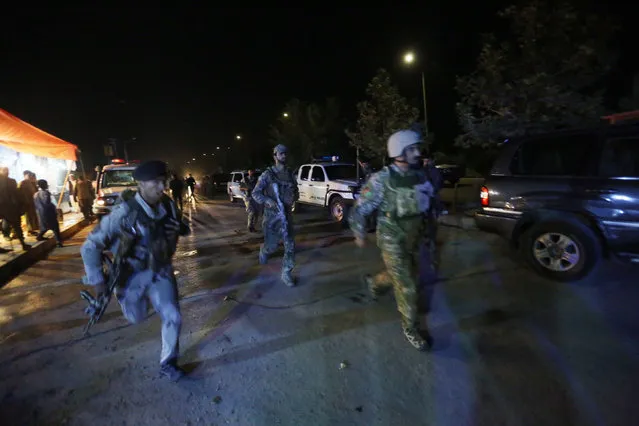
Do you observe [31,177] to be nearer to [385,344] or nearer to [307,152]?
[385,344]

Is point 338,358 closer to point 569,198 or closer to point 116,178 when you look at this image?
point 569,198

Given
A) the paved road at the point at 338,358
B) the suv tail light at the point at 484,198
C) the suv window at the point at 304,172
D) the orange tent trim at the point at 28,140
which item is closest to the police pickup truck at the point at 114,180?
the orange tent trim at the point at 28,140

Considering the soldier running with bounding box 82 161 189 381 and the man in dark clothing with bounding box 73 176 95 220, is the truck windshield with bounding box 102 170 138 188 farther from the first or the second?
the soldier running with bounding box 82 161 189 381

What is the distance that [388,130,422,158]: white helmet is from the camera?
122 inches

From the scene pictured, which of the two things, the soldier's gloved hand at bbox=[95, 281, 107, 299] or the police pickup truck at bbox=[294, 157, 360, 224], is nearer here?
the soldier's gloved hand at bbox=[95, 281, 107, 299]

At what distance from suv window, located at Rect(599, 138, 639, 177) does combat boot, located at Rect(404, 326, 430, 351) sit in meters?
3.11

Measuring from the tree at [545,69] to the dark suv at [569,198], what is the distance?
17.9 feet

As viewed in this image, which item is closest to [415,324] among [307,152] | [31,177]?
[31,177]

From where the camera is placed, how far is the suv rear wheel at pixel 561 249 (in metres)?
4.68

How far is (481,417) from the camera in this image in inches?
97.3

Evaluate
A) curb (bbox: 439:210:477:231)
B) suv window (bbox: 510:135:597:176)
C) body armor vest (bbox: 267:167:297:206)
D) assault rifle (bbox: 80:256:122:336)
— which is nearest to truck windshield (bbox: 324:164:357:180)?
curb (bbox: 439:210:477:231)

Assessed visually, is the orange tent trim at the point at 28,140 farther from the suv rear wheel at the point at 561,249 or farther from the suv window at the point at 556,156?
the suv rear wheel at the point at 561,249

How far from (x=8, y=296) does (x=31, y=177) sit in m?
4.89

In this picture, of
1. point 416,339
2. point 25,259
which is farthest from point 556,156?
point 25,259
